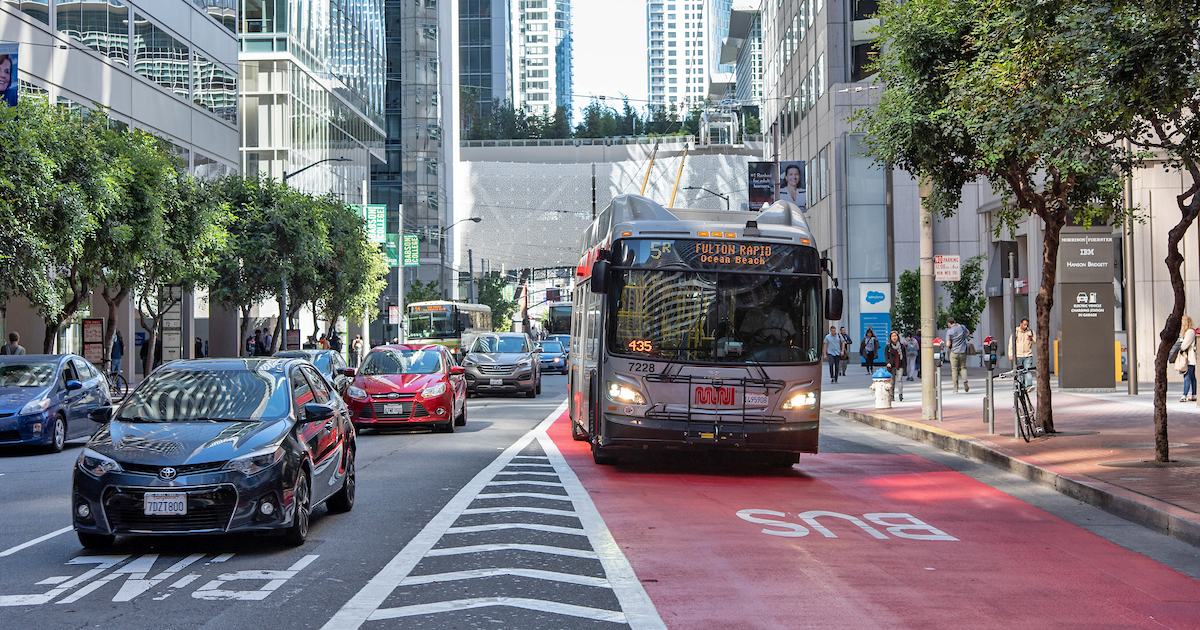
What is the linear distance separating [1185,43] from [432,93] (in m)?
95.9

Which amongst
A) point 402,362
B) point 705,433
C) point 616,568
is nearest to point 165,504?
point 616,568

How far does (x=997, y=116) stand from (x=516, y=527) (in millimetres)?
8868

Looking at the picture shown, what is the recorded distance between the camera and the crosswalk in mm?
6508

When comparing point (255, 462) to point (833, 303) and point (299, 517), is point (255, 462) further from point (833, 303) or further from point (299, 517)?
point (833, 303)

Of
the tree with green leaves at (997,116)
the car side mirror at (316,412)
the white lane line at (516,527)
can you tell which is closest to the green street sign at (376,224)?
the tree with green leaves at (997,116)

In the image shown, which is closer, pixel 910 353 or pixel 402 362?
pixel 402 362

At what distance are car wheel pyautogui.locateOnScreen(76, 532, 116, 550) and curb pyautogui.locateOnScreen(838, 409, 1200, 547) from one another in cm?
857

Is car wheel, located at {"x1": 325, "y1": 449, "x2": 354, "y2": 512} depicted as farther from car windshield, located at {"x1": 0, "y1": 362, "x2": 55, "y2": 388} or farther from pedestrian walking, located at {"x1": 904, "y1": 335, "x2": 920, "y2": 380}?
pedestrian walking, located at {"x1": 904, "y1": 335, "x2": 920, "y2": 380}

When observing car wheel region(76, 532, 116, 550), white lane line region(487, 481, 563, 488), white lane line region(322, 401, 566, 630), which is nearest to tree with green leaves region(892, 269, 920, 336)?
white lane line region(487, 481, 563, 488)

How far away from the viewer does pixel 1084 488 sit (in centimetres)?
1222

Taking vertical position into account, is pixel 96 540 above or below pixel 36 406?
below

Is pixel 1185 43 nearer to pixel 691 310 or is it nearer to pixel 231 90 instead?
pixel 691 310

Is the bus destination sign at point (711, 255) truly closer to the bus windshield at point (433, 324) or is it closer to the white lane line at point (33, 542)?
the white lane line at point (33, 542)

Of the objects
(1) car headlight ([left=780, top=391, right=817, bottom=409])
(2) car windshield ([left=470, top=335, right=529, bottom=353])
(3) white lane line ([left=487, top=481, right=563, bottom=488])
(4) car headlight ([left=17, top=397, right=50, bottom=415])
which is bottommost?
(3) white lane line ([left=487, top=481, right=563, bottom=488])
